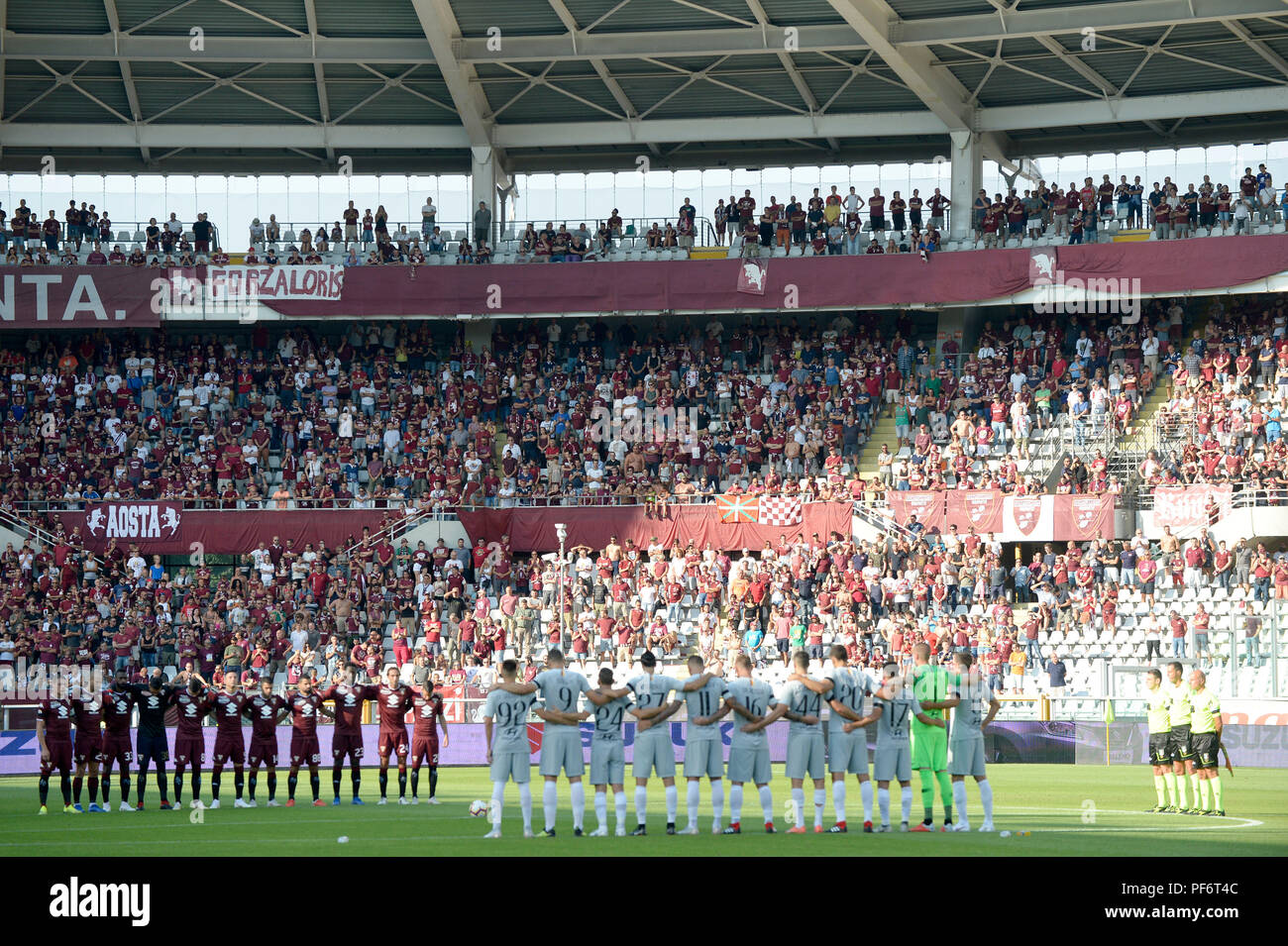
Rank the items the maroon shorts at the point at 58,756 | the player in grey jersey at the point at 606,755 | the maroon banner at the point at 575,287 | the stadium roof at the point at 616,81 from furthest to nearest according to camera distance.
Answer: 1. the maroon banner at the point at 575,287
2. the stadium roof at the point at 616,81
3. the maroon shorts at the point at 58,756
4. the player in grey jersey at the point at 606,755

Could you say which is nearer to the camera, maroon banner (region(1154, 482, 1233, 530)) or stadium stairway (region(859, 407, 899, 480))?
maroon banner (region(1154, 482, 1233, 530))

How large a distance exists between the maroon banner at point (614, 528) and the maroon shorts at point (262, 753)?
1770cm

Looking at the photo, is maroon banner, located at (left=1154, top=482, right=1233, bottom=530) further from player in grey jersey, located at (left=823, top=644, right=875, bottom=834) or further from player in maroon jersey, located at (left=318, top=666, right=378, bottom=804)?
player in maroon jersey, located at (left=318, top=666, right=378, bottom=804)

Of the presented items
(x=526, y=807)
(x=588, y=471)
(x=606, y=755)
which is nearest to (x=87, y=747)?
(x=526, y=807)

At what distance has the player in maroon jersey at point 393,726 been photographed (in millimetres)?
21156

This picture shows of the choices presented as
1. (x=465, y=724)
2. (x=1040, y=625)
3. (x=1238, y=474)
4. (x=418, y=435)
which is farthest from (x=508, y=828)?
(x=418, y=435)

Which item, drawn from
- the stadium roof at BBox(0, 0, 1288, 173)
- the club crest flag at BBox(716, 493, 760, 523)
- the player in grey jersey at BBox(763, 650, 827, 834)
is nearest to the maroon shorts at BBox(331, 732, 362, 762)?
the player in grey jersey at BBox(763, 650, 827, 834)

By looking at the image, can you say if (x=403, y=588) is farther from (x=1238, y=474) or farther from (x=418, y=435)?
→ (x=1238, y=474)

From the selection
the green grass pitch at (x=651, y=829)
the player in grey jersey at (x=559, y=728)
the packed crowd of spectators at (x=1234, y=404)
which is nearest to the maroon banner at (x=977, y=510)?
the packed crowd of spectators at (x=1234, y=404)

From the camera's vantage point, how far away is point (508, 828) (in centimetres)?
1736

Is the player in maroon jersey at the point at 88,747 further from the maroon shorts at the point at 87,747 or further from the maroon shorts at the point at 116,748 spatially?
the maroon shorts at the point at 116,748

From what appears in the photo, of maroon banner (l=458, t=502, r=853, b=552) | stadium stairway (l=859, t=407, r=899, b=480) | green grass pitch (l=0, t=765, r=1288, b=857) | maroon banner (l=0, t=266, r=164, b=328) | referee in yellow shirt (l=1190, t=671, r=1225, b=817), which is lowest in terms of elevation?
green grass pitch (l=0, t=765, r=1288, b=857)

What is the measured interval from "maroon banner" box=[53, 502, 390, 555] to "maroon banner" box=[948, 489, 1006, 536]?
45.0ft

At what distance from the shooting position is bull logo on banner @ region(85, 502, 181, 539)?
39.1 metres
